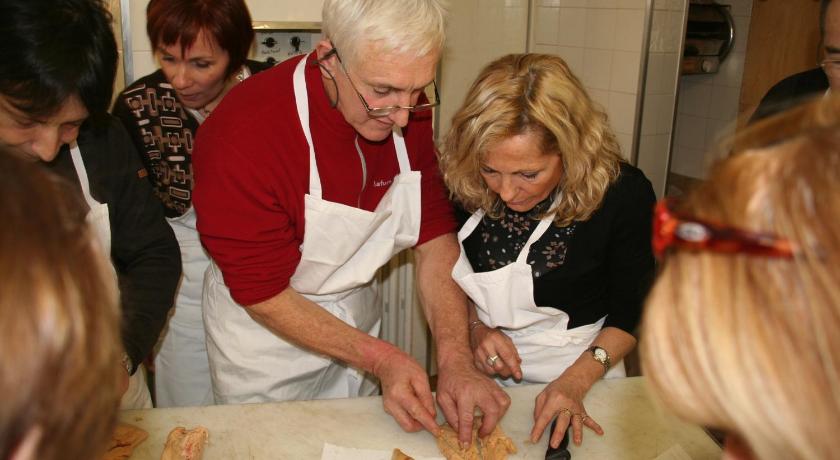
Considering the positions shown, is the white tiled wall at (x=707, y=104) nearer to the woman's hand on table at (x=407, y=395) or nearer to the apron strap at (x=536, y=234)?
the apron strap at (x=536, y=234)

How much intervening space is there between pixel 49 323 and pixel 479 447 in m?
0.99

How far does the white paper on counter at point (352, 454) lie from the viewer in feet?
4.28

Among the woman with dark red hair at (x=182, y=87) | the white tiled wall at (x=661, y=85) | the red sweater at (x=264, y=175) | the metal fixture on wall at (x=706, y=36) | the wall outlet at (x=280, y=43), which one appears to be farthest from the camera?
the metal fixture on wall at (x=706, y=36)

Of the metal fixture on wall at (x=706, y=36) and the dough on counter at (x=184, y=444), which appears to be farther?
the metal fixture on wall at (x=706, y=36)

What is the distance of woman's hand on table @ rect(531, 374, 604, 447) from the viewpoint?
→ 4.42 feet

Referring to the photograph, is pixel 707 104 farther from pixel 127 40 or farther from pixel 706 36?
pixel 127 40

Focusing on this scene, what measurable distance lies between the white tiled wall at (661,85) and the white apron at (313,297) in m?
1.28

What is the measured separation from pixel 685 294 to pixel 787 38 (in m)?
2.92

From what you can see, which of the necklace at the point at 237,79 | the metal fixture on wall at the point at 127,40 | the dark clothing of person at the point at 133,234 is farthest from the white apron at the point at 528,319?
the metal fixture on wall at the point at 127,40

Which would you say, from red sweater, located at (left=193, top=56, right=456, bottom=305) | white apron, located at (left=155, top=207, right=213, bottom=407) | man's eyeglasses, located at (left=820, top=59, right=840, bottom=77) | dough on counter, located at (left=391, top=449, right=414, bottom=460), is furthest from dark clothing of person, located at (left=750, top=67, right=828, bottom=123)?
white apron, located at (left=155, top=207, right=213, bottom=407)

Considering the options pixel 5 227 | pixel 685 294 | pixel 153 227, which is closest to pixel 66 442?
pixel 5 227

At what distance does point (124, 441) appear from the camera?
4.23 ft

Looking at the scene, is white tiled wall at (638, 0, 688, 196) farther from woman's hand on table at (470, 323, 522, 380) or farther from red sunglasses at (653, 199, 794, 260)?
red sunglasses at (653, 199, 794, 260)

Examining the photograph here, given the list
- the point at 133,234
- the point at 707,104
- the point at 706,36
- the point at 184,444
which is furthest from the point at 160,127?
the point at 707,104
